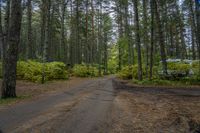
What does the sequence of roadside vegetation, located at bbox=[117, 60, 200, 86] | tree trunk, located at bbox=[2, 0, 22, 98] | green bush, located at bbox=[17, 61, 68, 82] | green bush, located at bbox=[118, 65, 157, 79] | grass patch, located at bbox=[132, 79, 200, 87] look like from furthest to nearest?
green bush, located at bbox=[118, 65, 157, 79] → green bush, located at bbox=[17, 61, 68, 82] → roadside vegetation, located at bbox=[117, 60, 200, 86] → grass patch, located at bbox=[132, 79, 200, 87] → tree trunk, located at bbox=[2, 0, 22, 98]

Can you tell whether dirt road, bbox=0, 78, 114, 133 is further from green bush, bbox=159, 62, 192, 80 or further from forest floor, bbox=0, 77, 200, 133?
green bush, bbox=159, 62, 192, 80

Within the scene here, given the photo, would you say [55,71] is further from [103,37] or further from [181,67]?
[103,37]

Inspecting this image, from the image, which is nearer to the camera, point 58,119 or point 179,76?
point 58,119

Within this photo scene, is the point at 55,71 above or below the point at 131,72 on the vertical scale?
above

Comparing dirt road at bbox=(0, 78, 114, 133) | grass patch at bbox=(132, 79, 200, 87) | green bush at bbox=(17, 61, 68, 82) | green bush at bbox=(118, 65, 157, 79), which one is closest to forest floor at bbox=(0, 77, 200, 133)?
dirt road at bbox=(0, 78, 114, 133)

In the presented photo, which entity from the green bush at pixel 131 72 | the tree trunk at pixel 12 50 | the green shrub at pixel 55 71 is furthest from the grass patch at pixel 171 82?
the tree trunk at pixel 12 50

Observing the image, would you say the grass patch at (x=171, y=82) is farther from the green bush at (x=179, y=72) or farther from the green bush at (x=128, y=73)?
the green bush at (x=128, y=73)

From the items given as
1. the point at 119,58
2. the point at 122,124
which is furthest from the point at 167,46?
the point at 122,124

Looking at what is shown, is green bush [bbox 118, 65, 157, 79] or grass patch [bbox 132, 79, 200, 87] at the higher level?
green bush [bbox 118, 65, 157, 79]

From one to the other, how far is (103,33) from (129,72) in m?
23.8

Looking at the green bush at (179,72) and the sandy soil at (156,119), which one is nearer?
the sandy soil at (156,119)

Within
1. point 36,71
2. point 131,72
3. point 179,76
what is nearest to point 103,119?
point 179,76

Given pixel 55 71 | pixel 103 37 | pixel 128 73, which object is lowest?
pixel 128 73

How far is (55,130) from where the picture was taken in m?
6.30
